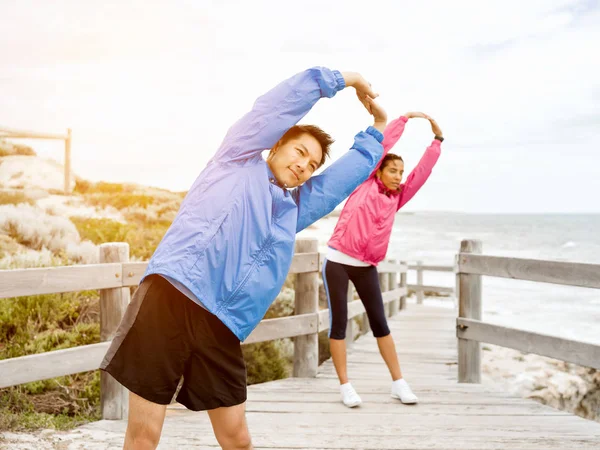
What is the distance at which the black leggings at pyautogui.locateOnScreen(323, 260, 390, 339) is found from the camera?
4.27 m

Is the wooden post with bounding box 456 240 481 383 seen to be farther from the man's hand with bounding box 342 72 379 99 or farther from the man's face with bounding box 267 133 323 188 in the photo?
the man's face with bounding box 267 133 323 188

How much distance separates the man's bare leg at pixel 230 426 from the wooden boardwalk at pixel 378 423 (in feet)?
4.72

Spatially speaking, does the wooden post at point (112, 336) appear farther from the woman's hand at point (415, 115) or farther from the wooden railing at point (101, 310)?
the woman's hand at point (415, 115)

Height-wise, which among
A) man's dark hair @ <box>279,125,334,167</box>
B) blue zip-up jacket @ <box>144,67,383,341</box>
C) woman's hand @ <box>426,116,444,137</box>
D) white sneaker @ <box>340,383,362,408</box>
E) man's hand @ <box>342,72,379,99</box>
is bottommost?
white sneaker @ <box>340,383,362,408</box>

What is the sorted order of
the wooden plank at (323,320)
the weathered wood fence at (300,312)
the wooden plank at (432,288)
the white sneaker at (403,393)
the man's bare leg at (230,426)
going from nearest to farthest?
the man's bare leg at (230,426) → the weathered wood fence at (300,312) → the white sneaker at (403,393) → the wooden plank at (323,320) → the wooden plank at (432,288)

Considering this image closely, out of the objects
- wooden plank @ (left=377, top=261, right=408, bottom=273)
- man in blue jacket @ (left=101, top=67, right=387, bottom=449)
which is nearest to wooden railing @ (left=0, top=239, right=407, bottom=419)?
man in blue jacket @ (left=101, top=67, right=387, bottom=449)

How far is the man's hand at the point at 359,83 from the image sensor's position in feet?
7.47

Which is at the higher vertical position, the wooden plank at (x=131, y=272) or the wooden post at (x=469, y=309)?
the wooden plank at (x=131, y=272)

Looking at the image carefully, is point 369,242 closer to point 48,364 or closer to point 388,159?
point 388,159

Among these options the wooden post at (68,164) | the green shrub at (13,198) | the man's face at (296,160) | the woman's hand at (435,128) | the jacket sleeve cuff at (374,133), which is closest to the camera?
the man's face at (296,160)

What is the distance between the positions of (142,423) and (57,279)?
189cm

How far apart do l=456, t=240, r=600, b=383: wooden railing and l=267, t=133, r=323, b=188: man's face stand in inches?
103

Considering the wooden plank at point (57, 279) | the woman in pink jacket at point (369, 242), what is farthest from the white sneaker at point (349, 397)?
the wooden plank at point (57, 279)

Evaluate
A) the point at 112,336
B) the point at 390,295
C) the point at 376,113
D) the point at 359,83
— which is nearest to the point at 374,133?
the point at 376,113
